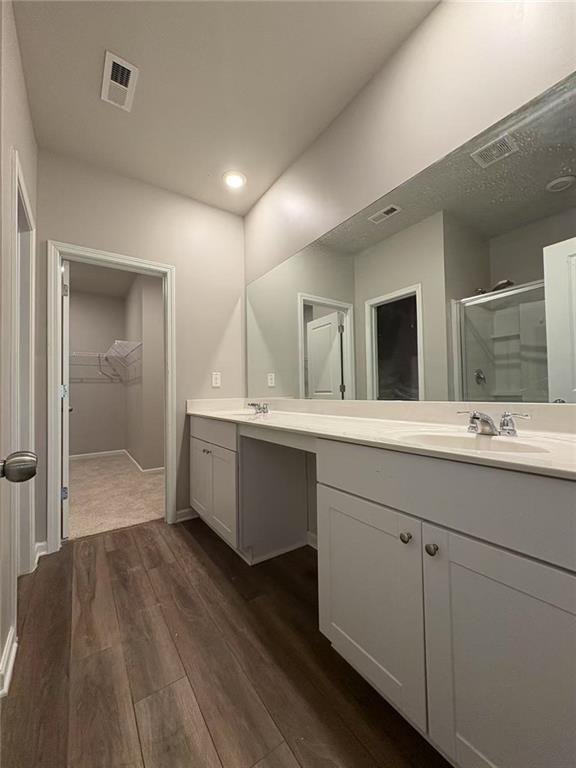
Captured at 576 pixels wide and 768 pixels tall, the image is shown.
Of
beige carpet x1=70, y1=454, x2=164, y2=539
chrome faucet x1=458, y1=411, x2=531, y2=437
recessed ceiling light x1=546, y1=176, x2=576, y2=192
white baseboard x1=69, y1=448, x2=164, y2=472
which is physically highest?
recessed ceiling light x1=546, y1=176, x2=576, y2=192

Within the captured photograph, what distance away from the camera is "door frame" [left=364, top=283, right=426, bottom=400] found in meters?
1.45

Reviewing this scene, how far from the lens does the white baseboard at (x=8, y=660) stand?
3.33 ft

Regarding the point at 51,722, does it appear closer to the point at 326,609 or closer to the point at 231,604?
the point at 231,604

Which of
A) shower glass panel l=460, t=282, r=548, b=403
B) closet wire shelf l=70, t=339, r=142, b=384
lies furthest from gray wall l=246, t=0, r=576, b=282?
closet wire shelf l=70, t=339, r=142, b=384

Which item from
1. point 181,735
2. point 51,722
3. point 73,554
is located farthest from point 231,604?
point 73,554

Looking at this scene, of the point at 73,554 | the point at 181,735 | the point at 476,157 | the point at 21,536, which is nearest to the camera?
the point at 181,735

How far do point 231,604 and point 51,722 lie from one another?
665 millimetres

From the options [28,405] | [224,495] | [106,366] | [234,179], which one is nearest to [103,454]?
[106,366]

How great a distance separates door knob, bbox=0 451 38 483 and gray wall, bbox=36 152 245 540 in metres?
1.57

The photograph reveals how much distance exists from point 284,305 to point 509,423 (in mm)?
1661

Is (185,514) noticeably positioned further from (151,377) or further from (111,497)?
(151,377)

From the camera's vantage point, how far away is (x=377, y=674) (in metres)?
0.91

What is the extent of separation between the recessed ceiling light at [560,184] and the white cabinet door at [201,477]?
1982 millimetres

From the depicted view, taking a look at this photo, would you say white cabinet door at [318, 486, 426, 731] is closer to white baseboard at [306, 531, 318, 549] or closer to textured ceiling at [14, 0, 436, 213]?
white baseboard at [306, 531, 318, 549]
